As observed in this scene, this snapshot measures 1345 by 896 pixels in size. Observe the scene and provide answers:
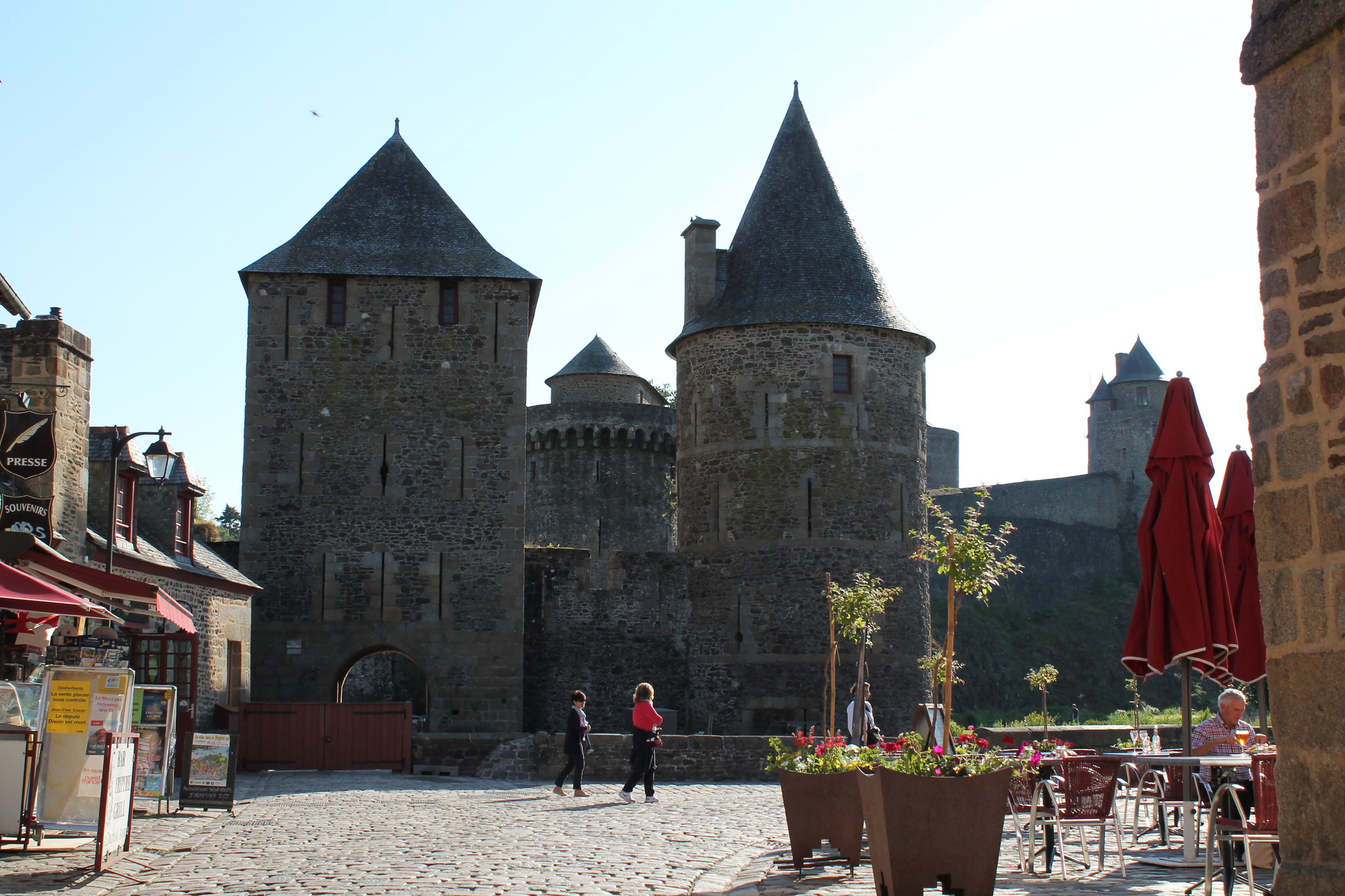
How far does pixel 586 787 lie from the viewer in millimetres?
16547

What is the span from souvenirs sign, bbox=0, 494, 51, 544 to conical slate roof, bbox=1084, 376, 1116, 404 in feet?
180

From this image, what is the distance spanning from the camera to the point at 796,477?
1024 inches

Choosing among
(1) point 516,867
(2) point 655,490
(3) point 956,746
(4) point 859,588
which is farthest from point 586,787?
(2) point 655,490

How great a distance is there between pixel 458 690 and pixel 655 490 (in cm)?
1463

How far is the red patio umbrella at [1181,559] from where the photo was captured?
845 cm

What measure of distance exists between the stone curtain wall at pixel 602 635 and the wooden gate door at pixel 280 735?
6.00 m

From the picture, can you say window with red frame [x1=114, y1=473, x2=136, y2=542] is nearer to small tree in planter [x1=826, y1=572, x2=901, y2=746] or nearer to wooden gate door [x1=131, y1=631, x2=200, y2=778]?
wooden gate door [x1=131, y1=631, x2=200, y2=778]

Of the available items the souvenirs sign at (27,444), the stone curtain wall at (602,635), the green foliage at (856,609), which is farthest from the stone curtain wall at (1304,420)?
the stone curtain wall at (602,635)

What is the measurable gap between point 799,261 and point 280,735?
1292 cm

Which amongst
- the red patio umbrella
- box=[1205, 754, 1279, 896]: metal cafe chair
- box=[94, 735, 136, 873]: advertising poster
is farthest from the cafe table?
box=[94, 735, 136, 873]: advertising poster

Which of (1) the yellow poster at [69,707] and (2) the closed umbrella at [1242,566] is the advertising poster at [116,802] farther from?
(2) the closed umbrella at [1242,566]

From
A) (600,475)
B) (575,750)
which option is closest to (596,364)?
(600,475)

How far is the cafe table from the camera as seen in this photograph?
25.6 ft

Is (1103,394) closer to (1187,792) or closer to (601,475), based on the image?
(601,475)
